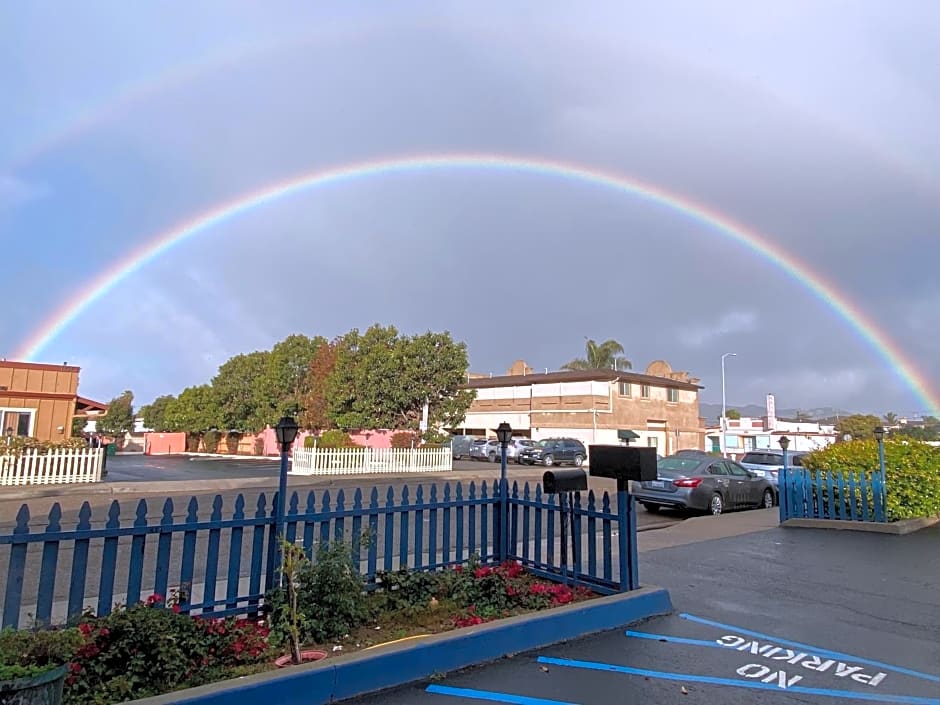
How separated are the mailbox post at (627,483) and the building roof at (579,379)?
39543 mm

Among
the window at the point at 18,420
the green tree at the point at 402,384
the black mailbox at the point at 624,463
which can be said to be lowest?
the black mailbox at the point at 624,463

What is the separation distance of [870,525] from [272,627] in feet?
35.3

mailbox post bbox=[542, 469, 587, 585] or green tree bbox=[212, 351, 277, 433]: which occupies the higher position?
green tree bbox=[212, 351, 277, 433]

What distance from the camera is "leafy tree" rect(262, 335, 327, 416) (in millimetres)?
40312

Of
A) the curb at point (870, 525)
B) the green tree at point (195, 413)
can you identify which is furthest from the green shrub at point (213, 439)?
the curb at point (870, 525)

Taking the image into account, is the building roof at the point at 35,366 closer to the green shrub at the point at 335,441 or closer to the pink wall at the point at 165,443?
the green shrub at the point at 335,441

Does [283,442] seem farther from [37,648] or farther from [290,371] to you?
[290,371]

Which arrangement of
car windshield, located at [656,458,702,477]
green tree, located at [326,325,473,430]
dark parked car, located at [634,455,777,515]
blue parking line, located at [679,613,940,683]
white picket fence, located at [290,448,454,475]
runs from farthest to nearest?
green tree, located at [326,325,473,430]
white picket fence, located at [290,448,454,475]
car windshield, located at [656,458,702,477]
dark parked car, located at [634,455,777,515]
blue parking line, located at [679,613,940,683]

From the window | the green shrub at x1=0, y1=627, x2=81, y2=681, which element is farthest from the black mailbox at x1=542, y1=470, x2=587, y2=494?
the window

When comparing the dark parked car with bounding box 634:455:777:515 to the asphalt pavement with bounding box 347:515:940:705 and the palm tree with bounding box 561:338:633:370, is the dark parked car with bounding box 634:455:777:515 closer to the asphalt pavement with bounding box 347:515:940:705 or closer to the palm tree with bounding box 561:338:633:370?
the asphalt pavement with bounding box 347:515:940:705

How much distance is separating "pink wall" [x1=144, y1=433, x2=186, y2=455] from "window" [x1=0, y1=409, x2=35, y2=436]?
27.5 metres

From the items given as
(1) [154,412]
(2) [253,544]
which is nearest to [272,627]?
(2) [253,544]

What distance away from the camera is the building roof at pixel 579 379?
160 ft

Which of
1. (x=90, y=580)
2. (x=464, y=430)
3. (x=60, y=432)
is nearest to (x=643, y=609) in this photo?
(x=90, y=580)
